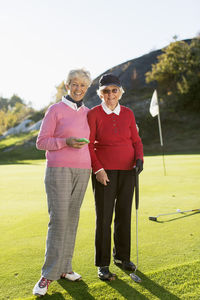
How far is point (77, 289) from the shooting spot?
2.69 metres

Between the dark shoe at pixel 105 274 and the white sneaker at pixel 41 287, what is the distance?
1.59 ft

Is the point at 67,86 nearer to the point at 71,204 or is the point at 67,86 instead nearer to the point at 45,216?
the point at 71,204

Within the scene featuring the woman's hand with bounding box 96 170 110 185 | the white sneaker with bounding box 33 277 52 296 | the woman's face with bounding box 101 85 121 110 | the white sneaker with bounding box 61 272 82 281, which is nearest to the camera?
the white sneaker with bounding box 33 277 52 296

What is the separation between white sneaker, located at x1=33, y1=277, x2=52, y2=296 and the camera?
2.59 meters

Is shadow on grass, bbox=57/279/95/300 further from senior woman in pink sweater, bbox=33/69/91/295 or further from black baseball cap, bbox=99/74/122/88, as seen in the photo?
black baseball cap, bbox=99/74/122/88

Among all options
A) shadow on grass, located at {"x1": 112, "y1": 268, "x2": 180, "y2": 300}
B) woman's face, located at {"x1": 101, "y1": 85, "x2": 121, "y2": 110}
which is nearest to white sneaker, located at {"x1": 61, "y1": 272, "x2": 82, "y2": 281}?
shadow on grass, located at {"x1": 112, "y1": 268, "x2": 180, "y2": 300}

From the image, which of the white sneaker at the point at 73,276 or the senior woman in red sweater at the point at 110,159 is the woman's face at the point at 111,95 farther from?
the white sneaker at the point at 73,276

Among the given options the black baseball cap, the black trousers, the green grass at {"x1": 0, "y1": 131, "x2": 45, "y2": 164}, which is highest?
the black baseball cap

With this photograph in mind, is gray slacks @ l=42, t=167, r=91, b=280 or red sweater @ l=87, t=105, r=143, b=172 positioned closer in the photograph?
gray slacks @ l=42, t=167, r=91, b=280

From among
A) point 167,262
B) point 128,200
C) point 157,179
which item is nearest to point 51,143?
point 128,200

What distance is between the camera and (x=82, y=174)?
2902 millimetres

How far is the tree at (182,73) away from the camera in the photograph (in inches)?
1474

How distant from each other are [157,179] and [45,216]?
471cm

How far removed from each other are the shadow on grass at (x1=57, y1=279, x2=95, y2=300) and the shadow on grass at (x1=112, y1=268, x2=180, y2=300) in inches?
10.1
